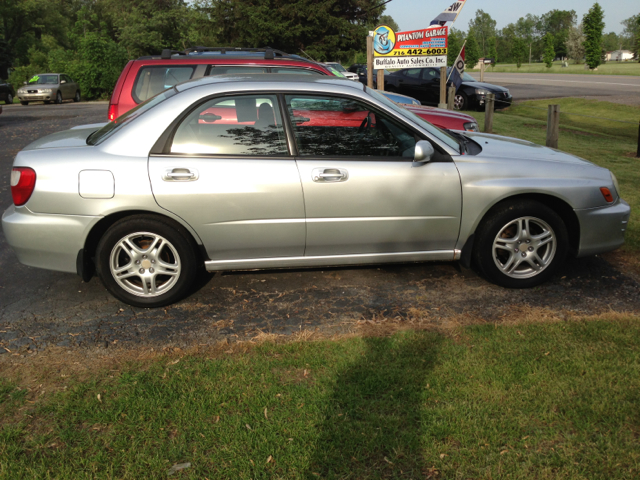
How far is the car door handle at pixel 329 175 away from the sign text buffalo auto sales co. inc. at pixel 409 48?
35.9 feet

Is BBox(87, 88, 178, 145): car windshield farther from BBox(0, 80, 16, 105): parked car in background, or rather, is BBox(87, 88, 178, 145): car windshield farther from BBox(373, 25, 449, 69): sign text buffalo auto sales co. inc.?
BBox(0, 80, 16, 105): parked car in background

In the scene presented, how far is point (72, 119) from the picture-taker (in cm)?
2012

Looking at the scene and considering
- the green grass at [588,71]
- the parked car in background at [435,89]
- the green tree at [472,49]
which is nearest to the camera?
the parked car in background at [435,89]

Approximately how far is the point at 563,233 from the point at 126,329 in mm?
3473

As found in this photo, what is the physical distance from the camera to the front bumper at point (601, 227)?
4656mm

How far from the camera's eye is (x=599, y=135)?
599 inches

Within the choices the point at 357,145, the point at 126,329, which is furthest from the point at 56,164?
the point at 357,145

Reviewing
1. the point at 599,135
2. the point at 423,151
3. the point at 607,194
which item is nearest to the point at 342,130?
the point at 423,151

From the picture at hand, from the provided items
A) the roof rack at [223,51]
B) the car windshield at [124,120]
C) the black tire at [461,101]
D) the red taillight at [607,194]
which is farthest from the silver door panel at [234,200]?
the black tire at [461,101]

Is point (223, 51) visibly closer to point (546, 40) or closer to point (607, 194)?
point (607, 194)

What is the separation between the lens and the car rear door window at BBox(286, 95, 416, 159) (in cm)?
443

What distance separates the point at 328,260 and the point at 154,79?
4064 millimetres

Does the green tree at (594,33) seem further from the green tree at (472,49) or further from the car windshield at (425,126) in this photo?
the car windshield at (425,126)

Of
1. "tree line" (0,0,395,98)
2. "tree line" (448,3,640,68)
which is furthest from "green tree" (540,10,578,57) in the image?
"tree line" (0,0,395,98)
